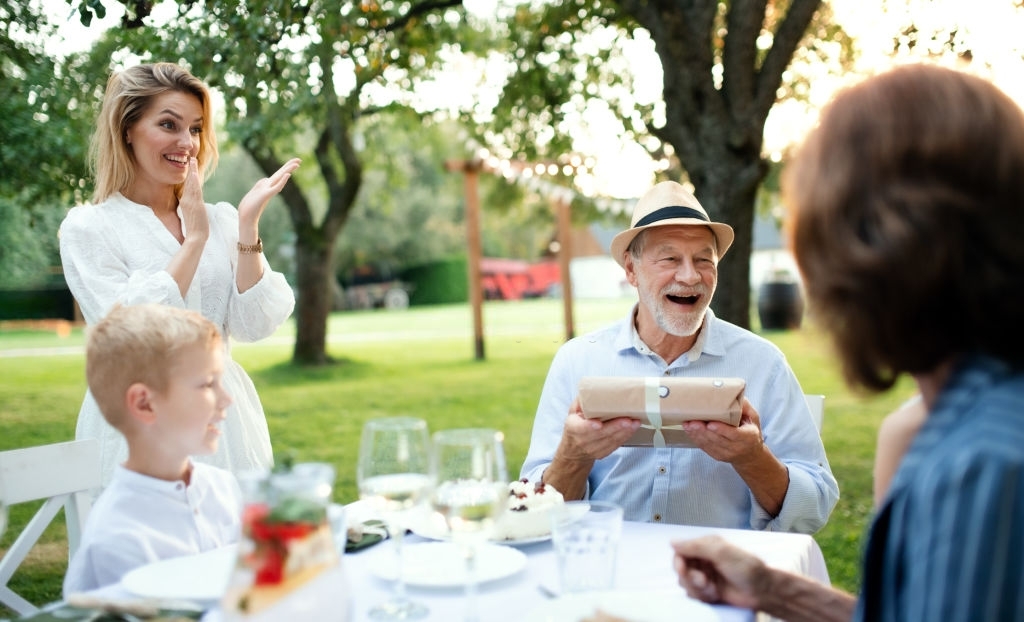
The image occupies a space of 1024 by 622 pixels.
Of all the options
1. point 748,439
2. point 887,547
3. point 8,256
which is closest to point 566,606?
point 887,547

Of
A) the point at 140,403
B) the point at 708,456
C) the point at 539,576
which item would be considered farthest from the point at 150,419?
the point at 708,456

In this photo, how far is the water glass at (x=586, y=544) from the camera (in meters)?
1.62

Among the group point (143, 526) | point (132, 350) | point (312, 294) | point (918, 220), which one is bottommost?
point (312, 294)

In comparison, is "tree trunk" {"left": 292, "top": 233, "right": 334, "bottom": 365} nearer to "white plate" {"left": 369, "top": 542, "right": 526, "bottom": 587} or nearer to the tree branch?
the tree branch

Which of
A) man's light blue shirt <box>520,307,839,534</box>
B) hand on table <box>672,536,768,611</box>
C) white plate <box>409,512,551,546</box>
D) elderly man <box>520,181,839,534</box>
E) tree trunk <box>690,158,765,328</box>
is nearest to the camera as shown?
hand on table <box>672,536,768,611</box>

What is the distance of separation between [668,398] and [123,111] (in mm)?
2020

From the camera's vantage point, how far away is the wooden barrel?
832 inches

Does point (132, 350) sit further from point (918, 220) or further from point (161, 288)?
point (918, 220)

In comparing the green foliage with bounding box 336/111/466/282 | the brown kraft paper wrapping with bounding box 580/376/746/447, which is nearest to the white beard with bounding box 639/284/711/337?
the brown kraft paper wrapping with bounding box 580/376/746/447

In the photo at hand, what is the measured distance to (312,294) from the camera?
15133 mm

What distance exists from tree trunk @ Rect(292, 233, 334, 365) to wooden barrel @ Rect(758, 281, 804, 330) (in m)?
10.6

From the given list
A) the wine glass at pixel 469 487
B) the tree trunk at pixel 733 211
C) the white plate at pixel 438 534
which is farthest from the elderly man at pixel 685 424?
the tree trunk at pixel 733 211

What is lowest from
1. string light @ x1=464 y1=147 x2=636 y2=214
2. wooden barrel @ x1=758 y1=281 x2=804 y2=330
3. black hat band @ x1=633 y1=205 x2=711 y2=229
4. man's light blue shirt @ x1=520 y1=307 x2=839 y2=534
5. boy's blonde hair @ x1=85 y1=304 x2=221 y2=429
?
wooden barrel @ x1=758 y1=281 x2=804 y2=330

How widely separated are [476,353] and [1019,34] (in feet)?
42.7
